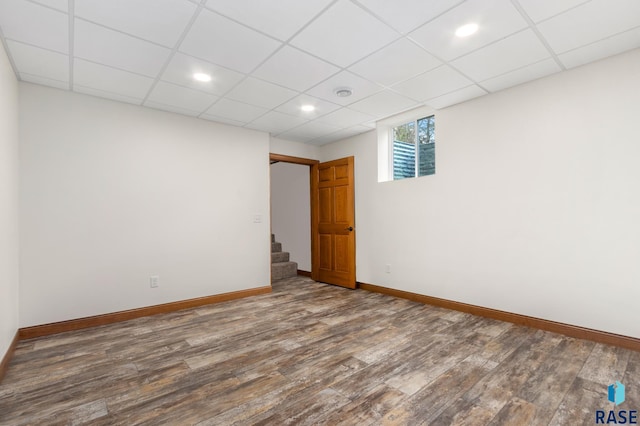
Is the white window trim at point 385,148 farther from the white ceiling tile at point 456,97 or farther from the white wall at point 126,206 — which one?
the white wall at point 126,206

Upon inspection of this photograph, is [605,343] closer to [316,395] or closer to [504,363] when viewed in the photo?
[504,363]

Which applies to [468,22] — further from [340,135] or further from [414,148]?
[340,135]

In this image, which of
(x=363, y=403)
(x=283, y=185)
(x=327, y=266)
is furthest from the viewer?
(x=283, y=185)

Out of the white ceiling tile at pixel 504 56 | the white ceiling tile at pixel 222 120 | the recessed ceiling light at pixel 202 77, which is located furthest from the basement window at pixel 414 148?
the recessed ceiling light at pixel 202 77

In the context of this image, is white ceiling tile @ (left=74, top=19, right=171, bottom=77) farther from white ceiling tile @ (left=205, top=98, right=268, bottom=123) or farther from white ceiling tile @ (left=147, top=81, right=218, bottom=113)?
white ceiling tile @ (left=205, top=98, right=268, bottom=123)

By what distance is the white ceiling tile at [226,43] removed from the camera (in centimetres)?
218

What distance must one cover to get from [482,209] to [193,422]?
11.3 feet

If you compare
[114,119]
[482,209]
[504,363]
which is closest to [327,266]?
[482,209]

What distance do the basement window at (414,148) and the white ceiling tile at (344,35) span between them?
2032 mm

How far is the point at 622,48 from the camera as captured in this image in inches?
101

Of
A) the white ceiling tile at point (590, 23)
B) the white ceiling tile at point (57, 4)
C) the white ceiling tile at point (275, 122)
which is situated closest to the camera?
the white ceiling tile at point (57, 4)

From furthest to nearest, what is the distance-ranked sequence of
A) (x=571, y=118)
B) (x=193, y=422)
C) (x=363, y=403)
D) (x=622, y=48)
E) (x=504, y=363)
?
(x=571, y=118) < (x=622, y=48) < (x=504, y=363) < (x=363, y=403) < (x=193, y=422)

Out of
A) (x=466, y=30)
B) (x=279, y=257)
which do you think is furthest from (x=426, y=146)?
(x=279, y=257)

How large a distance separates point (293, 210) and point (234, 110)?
3177 mm
